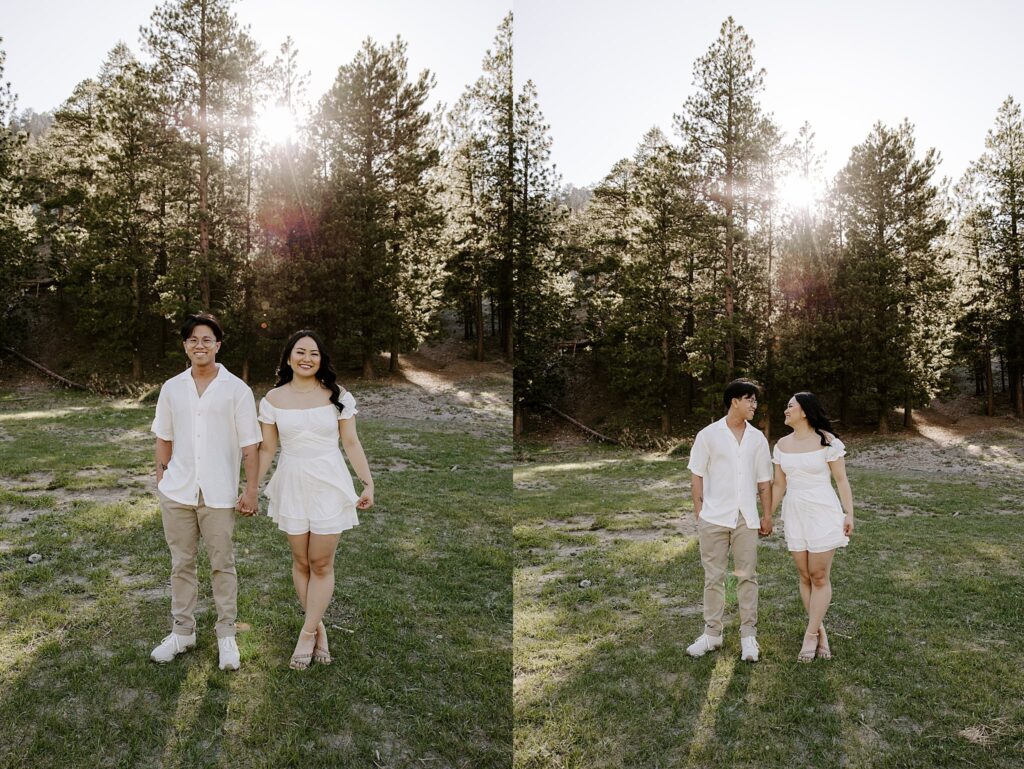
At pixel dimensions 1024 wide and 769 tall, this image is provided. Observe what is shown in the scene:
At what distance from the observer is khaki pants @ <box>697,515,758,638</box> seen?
463cm

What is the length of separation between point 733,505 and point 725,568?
498mm

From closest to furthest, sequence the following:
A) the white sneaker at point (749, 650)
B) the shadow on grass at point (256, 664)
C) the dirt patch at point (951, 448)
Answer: the shadow on grass at point (256, 664) → the white sneaker at point (749, 650) → the dirt patch at point (951, 448)

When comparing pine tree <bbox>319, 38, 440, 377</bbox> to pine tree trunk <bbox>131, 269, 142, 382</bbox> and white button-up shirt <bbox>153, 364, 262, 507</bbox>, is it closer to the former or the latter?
pine tree trunk <bbox>131, 269, 142, 382</bbox>

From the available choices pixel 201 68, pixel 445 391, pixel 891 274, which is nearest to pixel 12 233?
pixel 201 68

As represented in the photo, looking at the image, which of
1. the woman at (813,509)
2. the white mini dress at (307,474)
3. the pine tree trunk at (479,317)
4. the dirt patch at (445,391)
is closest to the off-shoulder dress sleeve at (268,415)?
the white mini dress at (307,474)

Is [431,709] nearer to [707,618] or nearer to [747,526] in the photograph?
[707,618]

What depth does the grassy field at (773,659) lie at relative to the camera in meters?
3.58

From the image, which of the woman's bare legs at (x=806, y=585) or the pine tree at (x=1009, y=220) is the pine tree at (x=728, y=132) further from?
the woman's bare legs at (x=806, y=585)

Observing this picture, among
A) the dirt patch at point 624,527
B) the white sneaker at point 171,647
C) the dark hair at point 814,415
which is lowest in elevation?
the dirt patch at point 624,527

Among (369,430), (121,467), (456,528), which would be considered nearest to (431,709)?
(456,528)

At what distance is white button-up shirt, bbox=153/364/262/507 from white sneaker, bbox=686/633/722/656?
10.7 feet

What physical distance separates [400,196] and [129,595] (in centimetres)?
2201

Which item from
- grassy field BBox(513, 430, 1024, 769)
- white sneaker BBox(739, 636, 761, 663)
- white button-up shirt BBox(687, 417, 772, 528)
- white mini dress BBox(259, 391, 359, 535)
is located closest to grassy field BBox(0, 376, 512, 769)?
grassy field BBox(513, 430, 1024, 769)

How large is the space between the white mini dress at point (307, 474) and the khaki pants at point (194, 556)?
0.38m
